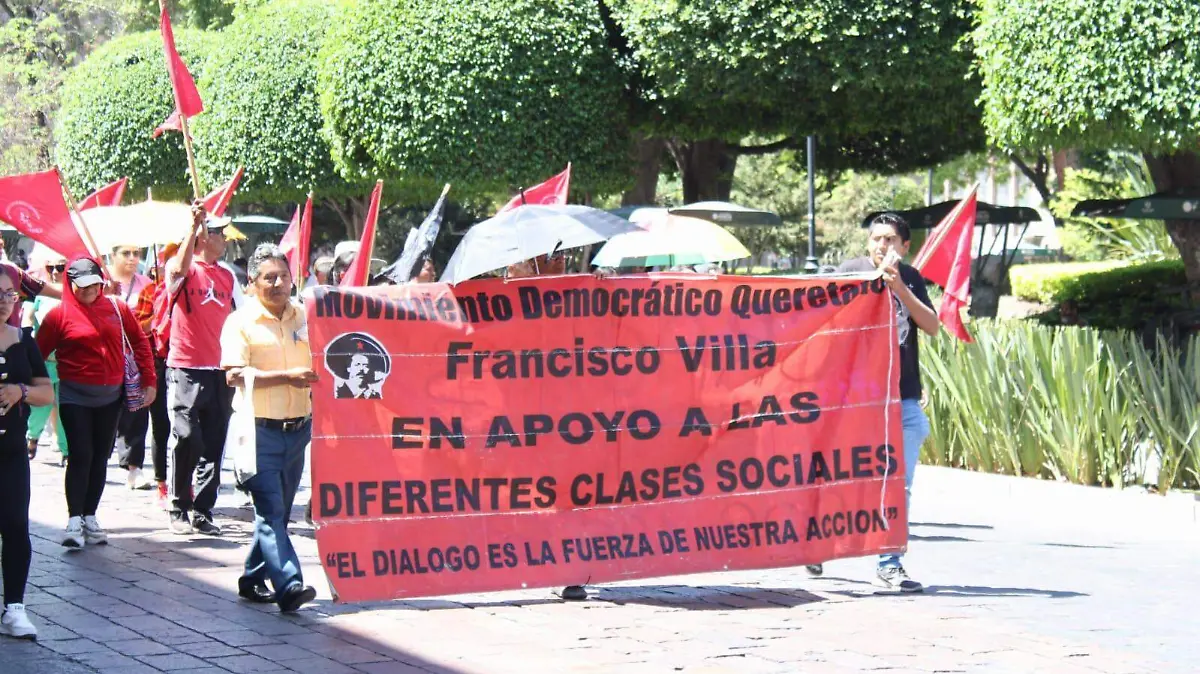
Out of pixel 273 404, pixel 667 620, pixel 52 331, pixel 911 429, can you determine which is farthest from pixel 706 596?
pixel 52 331

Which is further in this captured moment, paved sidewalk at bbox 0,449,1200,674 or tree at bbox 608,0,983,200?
tree at bbox 608,0,983,200

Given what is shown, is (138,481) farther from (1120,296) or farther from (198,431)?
(1120,296)

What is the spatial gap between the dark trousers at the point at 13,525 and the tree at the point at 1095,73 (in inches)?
353

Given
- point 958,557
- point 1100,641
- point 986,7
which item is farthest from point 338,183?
point 1100,641

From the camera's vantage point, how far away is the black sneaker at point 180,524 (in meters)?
9.88

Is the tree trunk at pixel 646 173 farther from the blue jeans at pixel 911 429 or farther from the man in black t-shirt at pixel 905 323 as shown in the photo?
the blue jeans at pixel 911 429

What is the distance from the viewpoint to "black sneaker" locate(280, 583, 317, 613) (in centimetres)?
732

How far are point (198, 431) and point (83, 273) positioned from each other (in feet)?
4.01

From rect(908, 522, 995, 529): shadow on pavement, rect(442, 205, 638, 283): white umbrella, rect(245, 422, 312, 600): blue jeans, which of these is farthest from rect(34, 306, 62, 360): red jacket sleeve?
rect(908, 522, 995, 529): shadow on pavement

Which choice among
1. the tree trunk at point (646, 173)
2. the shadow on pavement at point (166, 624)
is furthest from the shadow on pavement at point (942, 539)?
the tree trunk at point (646, 173)

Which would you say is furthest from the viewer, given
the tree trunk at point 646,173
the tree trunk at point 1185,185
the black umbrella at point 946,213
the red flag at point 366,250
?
the tree trunk at point 646,173

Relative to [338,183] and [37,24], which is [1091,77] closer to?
[338,183]

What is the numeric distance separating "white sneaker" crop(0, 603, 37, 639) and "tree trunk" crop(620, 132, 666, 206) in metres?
19.3

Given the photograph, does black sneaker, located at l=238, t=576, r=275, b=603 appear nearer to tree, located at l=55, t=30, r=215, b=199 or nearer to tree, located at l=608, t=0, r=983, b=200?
tree, located at l=608, t=0, r=983, b=200
